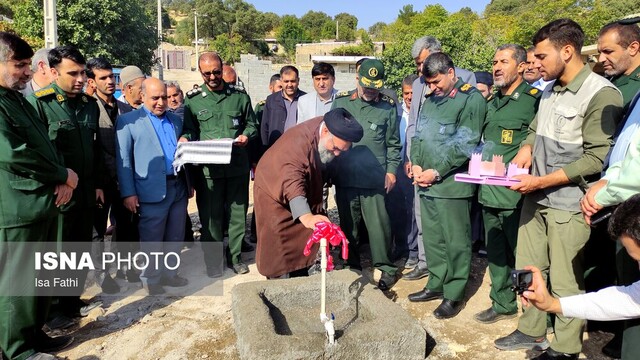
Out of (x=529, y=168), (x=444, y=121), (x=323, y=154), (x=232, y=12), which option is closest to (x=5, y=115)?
(x=323, y=154)

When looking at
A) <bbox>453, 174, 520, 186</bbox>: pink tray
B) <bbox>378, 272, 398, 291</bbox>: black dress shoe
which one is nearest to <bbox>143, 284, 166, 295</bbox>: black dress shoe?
<bbox>378, 272, 398, 291</bbox>: black dress shoe

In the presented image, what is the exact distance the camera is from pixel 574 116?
3021 mm

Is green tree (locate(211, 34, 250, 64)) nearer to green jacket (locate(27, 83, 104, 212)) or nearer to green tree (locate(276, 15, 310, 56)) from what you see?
green tree (locate(276, 15, 310, 56))

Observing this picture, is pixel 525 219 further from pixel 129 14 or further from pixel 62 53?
pixel 129 14

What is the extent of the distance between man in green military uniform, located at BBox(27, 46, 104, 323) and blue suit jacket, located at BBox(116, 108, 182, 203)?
23 centimetres

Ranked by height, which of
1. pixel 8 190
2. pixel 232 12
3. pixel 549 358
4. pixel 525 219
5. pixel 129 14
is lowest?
pixel 549 358

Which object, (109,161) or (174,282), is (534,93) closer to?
(174,282)

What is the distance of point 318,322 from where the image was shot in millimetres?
3645

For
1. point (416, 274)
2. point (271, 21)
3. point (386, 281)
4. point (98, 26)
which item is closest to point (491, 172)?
point (386, 281)

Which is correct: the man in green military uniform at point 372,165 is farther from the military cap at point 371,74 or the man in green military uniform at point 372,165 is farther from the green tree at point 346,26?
the green tree at point 346,26

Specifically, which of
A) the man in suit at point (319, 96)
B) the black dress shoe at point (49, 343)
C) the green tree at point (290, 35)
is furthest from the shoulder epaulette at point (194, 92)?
the green tree at point (290, 35)

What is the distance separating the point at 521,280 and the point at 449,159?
185cm

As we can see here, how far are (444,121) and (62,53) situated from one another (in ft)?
10.8

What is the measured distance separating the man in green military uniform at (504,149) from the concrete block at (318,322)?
3.64 ft
